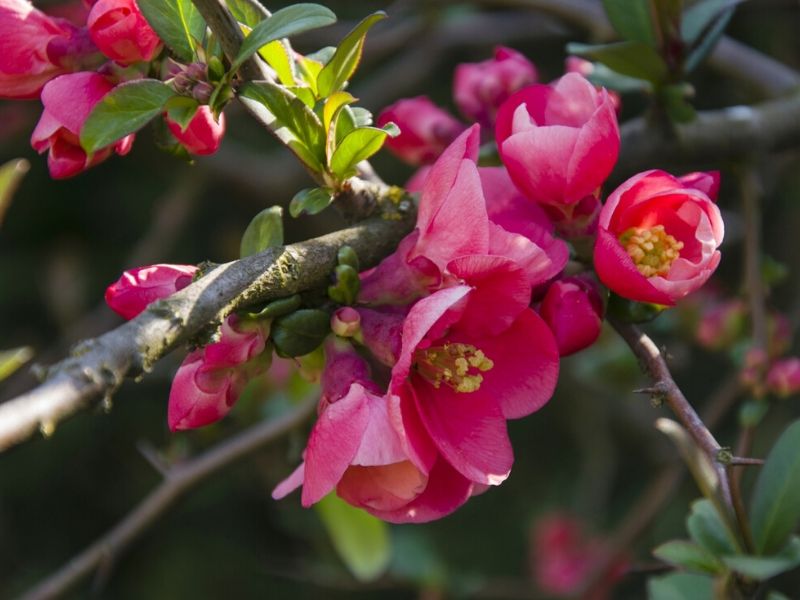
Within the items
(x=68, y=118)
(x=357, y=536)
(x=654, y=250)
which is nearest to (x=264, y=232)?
(x=68, y=118)

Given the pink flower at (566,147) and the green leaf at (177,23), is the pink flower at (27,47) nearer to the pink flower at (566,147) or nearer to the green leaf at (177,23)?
the green leaf at (177,23)

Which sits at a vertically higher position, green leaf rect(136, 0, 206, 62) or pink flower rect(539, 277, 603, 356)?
green leaf rect(136, 0, 206, 62)

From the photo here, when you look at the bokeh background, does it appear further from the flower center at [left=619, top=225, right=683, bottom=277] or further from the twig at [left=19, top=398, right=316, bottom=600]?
the flower center at [left=619, top=225, right=683, bottom=277]

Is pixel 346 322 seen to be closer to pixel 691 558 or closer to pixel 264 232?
pixel 264 232

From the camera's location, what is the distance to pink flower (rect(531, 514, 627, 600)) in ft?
6.63

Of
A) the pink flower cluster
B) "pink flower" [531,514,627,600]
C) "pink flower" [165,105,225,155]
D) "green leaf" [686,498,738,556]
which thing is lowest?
"pink flower" [531,514,627,600]

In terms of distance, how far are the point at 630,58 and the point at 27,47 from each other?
18.7 inches

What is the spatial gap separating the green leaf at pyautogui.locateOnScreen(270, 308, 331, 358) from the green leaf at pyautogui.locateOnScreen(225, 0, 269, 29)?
0.65 ft

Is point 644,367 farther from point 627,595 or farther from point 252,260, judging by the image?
point 627,595

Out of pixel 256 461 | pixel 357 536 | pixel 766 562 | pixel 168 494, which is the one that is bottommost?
pixel 256 461

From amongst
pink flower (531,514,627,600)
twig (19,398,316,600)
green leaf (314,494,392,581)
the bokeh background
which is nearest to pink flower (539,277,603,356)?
twig (19,398,316,600)

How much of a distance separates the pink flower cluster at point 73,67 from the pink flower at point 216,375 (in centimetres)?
13

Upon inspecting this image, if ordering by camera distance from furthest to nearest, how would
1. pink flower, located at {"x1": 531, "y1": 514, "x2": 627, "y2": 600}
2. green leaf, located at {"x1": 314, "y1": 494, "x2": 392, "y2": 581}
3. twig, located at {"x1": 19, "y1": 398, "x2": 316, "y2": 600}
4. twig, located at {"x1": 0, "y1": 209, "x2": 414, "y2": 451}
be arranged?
1. pink flower, located at {"x1": 531, "y1": 514, "x2": 627, "y2": 600}
2. green leaf, located at {"x1": 314, "y1": 494, "x2": 392, "y2": 581}
3. twig, located at {"x1": 19, "y1": 398, "x2": 316, "y2": 600}
4. twig, located at {"x1": 0, "y1": 209, "x2": 414, "y2": 451}

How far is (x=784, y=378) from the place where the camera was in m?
1.05
